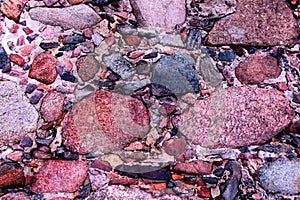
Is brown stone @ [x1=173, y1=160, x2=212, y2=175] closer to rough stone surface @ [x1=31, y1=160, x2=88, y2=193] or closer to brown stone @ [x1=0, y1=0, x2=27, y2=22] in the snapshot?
rough stone surface @ [x1=31, y1=160, x2=88, y2=193]

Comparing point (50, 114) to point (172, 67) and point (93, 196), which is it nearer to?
point (93, 196)

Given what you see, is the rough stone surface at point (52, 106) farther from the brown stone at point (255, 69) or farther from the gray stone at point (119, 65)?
the brown stone at point (255, 69)

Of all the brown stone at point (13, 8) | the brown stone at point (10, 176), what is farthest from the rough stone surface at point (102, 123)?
the brown stone at point (13, 8)

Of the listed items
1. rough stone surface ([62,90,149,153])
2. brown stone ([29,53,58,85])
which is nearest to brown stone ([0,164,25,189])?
rough stone surface ([62,90,149,153])

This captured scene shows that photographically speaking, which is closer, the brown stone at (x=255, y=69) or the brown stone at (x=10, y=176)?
the brown stone at (x=10, y=176)

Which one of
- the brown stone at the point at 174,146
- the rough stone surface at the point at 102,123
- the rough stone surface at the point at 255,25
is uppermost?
the rough stone surface at the point at 255,25

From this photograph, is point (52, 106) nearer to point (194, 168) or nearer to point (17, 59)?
point (17, 59)

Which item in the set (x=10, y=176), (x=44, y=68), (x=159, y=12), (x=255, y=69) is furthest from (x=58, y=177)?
(x=255, y=69)
